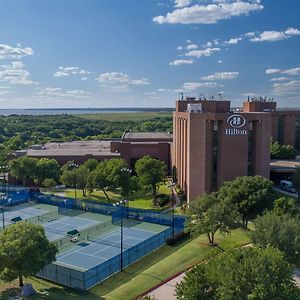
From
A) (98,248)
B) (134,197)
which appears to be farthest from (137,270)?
(134,197)

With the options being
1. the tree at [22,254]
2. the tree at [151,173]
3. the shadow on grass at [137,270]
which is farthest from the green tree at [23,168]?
the tree at [22,254]

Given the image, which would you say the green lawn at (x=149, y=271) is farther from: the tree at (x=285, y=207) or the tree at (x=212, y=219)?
the tree at (x=285, y=207)

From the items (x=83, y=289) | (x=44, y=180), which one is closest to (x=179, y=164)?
(x=44, y=180)

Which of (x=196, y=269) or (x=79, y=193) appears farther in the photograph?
(x=79, y=193)

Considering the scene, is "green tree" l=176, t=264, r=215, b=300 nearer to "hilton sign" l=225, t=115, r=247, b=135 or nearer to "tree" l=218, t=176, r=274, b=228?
"tree" l=218, t=176, r=274, b=228

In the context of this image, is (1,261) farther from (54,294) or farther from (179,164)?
(179,164)

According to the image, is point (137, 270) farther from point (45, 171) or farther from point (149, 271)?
point (45, 171)
